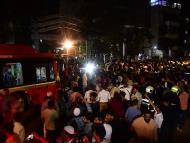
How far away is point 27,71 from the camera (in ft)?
61.6

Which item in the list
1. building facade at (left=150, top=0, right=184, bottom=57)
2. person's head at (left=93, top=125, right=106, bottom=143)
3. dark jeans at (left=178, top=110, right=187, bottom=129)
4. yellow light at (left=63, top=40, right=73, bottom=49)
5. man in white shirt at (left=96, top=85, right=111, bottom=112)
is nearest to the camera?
person's head at (left=93, top=125, right=106, bottom=143)

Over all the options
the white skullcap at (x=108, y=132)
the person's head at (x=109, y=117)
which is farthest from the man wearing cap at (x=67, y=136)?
the person's head at (x=109, y=117)

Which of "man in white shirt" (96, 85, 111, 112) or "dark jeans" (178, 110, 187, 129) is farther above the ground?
"man in white shirt" (96, 85, 111, 112)

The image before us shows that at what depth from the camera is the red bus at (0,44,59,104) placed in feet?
56.4

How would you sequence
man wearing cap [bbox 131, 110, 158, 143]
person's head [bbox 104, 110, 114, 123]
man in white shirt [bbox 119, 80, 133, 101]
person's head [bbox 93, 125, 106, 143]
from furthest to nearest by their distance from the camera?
man in white shirt [bbox 119, 80, 133, 101] < person's head [bbox 104, 110, 114, 123] < man wearing cap [bbox 131, 110, 158, 143] < person's head [bbox 93, 125, 106, 143]

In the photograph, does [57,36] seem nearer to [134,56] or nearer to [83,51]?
[83,51]

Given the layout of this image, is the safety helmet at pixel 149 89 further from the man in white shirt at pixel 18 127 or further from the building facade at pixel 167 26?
the building facade at pixel 167 26

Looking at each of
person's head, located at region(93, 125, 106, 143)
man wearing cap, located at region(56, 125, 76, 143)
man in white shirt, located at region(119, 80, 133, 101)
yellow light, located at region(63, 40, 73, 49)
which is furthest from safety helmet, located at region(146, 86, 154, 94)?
man wearing cap, located at region(56, 125, 76, 143)

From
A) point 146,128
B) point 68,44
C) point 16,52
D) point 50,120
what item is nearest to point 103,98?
point 50,120

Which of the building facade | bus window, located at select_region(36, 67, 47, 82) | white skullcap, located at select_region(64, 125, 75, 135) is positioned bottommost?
white skullcap, located at select_region(64, 125, 75, 135)

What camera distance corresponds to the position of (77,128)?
934cm

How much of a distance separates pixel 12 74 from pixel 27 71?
1320mm

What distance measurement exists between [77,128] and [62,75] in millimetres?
17551

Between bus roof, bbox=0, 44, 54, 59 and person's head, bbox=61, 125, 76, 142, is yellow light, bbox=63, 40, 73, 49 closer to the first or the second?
bus roof, bbox=0, 44, 54, 59
